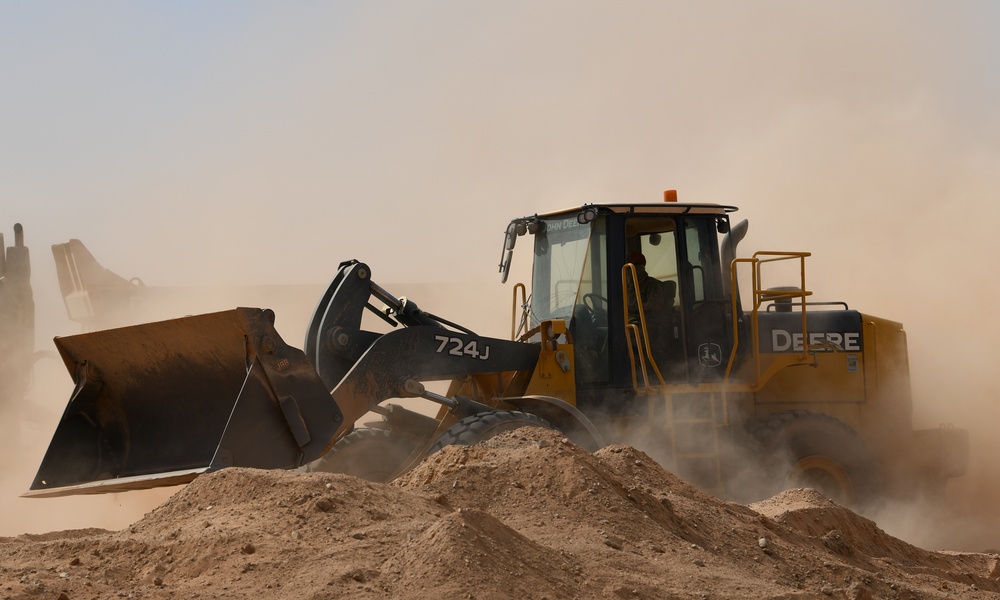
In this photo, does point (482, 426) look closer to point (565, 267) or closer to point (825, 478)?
point (565, 267)

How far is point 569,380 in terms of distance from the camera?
962 centimetres

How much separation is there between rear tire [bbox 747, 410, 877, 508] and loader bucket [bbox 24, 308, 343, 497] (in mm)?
3874

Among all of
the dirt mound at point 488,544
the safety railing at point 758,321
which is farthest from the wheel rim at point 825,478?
the dirt mound at point 488,544

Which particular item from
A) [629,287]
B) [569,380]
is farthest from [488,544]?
[629,287]

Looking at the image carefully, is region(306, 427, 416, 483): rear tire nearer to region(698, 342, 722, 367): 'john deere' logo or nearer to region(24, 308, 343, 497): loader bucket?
region(24, 308, 343, 497): loader bucket

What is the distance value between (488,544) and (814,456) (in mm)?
5703

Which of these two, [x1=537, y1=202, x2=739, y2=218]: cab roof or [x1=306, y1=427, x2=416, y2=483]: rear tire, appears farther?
[x1=537, y1=202, x2=739, y2=218]: cab roof

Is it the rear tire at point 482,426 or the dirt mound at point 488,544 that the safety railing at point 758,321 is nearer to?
the rear tire at point 482,426

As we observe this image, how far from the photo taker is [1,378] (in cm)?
1413

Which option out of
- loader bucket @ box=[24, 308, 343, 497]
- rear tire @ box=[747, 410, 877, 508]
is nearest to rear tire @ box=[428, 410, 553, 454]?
loader bucket @ box=[24, 308, 343, 497]

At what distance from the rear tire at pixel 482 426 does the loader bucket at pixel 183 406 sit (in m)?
0.82

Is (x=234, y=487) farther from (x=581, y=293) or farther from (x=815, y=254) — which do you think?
(x=815, y=254)

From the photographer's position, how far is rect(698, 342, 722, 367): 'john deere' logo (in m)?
9.89

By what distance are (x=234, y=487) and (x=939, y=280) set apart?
1235 centimetres
